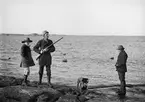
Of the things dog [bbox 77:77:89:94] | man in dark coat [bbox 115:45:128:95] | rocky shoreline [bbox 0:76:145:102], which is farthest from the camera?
man in dark coat [bbox 115:45:128:95]

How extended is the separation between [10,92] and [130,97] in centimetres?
468

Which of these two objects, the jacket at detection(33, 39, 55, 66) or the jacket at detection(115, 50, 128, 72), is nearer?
the jacket at detection(33, 39, 55, 66)

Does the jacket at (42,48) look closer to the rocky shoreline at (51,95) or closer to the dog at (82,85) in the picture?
the rocky shoreline at (51,95)

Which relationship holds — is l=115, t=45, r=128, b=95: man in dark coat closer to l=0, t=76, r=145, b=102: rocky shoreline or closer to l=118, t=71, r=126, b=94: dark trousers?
l=118, t=71, r=126, b=94: dark trousers

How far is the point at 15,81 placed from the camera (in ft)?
29.9

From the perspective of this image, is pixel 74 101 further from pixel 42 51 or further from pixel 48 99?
pixel 42 51

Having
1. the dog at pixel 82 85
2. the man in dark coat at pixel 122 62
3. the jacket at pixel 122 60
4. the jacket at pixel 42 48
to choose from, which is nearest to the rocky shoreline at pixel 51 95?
the dog at pixel 82 85

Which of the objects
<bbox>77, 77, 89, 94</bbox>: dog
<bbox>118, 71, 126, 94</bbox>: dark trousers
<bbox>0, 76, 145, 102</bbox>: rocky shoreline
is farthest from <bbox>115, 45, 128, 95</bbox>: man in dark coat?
<bbox>77, 77, 89, 94</bbox>: dog

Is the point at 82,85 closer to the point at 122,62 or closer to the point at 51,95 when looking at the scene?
the point at 51,95

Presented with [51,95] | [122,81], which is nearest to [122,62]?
[122,81]

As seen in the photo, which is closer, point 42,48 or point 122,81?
point 42,48

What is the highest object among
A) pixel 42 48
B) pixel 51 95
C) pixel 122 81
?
pixel 42 48

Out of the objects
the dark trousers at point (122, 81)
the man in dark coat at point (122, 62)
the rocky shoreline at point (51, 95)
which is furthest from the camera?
the dark trousers at point (122, 81)

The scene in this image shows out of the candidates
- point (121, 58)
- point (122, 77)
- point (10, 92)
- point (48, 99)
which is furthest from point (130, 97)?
point (10, 92)
